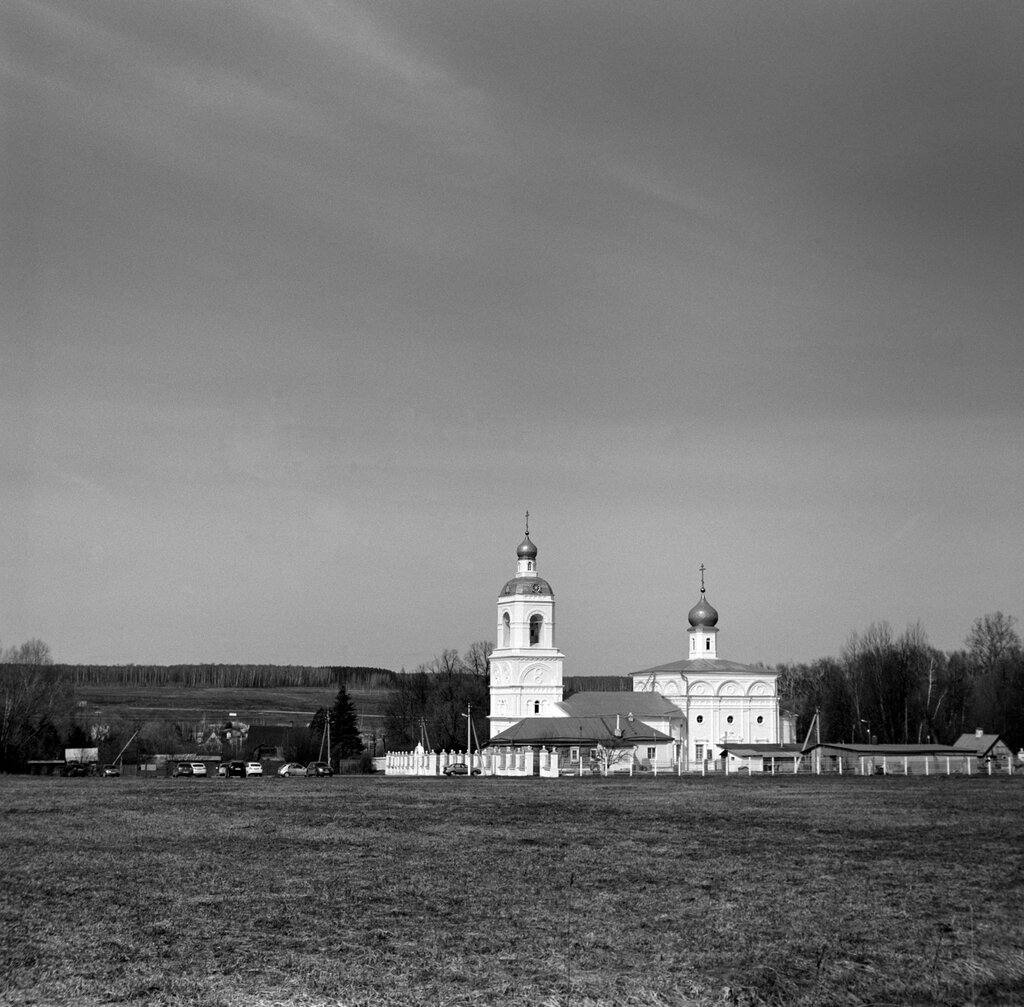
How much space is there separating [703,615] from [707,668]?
466 cm

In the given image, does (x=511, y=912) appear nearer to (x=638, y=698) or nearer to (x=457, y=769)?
(x=457, y=769)

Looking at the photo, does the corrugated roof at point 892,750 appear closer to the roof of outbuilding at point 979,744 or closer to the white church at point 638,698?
the roof of outbuilding at point 979,744

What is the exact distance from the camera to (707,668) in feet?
278

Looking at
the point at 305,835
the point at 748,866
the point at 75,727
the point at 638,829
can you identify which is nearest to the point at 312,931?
the point at 748,866

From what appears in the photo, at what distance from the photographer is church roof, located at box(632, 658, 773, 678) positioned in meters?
84.6

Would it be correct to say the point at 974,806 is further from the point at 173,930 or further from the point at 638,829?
the point at 173,930

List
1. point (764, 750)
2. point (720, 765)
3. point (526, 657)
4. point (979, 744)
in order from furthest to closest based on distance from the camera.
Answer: point (526, 657), point (764, 750), point (979, 744), point (720, 765)

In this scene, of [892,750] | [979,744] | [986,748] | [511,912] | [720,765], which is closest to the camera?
[511,912]

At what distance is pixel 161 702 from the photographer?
193 metres

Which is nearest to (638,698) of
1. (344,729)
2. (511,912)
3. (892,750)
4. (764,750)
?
(764,750)

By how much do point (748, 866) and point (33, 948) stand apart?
347 inches

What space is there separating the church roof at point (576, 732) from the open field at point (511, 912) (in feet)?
163

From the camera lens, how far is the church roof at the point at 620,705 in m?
81.2

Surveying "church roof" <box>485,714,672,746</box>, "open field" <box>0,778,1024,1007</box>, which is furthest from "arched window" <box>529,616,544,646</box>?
"open field" <box>0,778,1024,1007</box>
